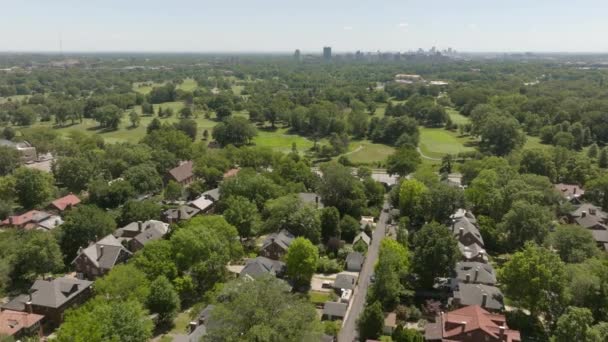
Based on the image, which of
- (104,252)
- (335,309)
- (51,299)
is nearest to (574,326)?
(335,309)

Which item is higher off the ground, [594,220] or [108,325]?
[108,325]

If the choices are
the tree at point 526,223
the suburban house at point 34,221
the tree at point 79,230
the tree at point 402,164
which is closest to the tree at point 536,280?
the tree at point 526,223

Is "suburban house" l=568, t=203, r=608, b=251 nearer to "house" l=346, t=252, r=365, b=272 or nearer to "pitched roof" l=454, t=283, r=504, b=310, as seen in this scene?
"pitched roof" l=454, t=283, r=504, b=310

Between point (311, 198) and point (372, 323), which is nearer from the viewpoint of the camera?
point (372, 323)

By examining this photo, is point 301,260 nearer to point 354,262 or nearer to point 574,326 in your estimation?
point 354,262

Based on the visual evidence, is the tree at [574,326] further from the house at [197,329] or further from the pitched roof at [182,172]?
the pitched roof at [182,172]

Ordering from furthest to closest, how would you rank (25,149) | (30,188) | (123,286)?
(25,149) → (30,188) → (123,286)

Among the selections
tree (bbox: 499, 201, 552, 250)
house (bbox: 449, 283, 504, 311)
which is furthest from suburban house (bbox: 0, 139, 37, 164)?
tree (bbox: 499, 201, 552, 250)
